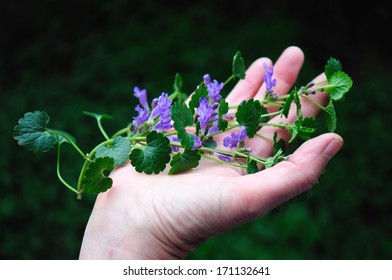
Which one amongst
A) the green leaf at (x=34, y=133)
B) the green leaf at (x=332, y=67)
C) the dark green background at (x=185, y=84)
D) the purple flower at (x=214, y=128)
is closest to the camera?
the green leaf at (x=34, y=133)

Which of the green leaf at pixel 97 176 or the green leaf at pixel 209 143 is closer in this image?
the green leaf at pixel 97 176

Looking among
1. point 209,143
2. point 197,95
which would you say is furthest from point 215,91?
point 209,143

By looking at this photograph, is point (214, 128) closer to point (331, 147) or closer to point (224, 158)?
point (224, 158)

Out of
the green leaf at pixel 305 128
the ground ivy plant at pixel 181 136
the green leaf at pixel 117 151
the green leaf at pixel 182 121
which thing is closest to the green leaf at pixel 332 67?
the ground ivy plant at pixel 181 136

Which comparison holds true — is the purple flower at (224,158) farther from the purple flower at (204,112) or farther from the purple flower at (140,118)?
the purple flower at (140,118)

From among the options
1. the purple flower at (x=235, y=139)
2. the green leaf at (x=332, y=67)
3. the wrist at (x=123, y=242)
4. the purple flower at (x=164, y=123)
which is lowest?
the wrist at (x=123, y=242)

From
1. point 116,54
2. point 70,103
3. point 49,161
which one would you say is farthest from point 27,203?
point 116,54

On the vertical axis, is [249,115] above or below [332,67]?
below
